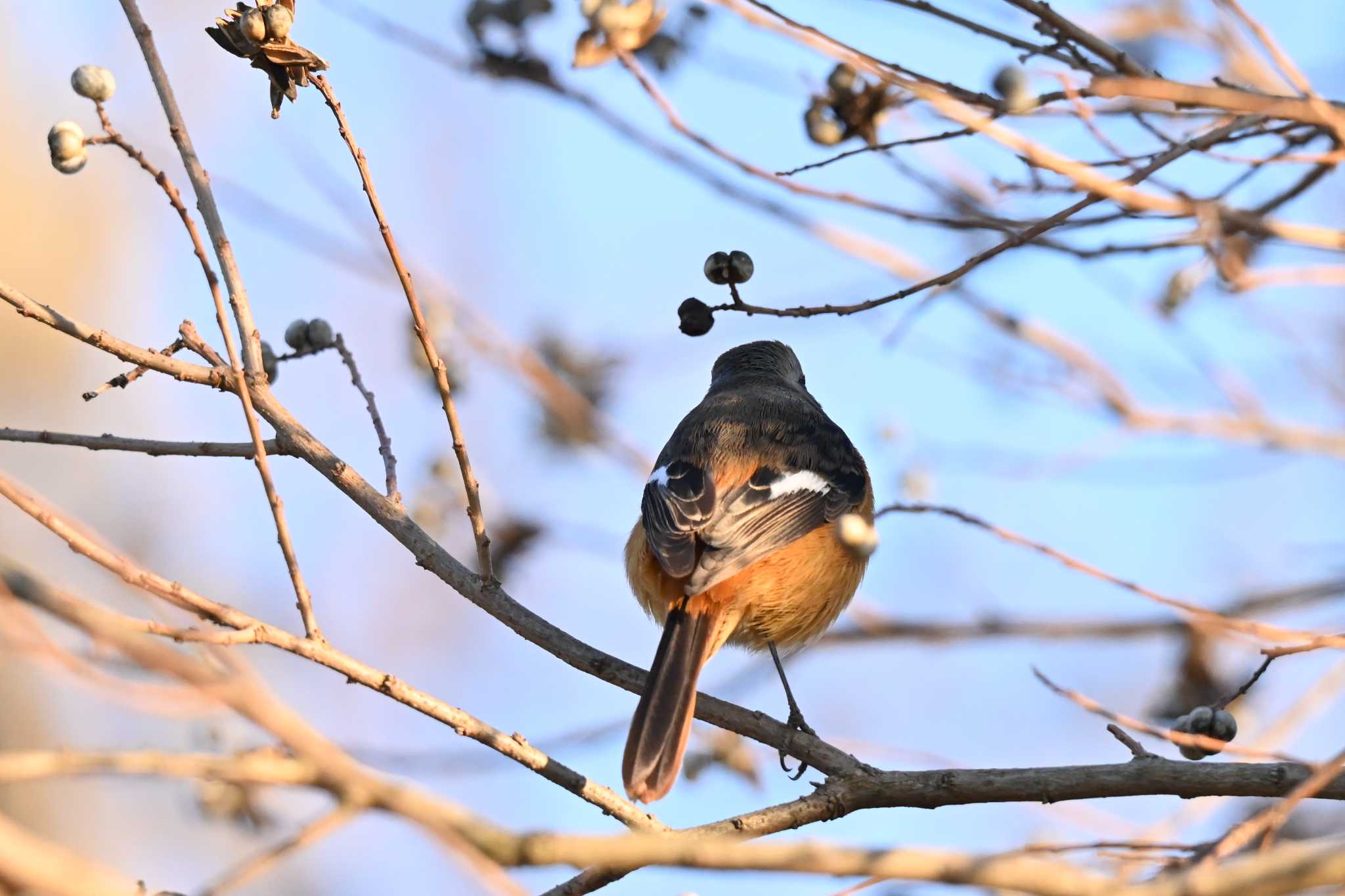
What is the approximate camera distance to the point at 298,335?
411 cm

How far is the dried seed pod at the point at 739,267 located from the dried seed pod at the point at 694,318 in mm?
140

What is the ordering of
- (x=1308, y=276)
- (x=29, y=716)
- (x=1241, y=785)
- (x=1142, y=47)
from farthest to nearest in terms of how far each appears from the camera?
(x=29, y=716) → (x=1142, y=47) → (x=1241, y=785) → (x=1308, y=276)

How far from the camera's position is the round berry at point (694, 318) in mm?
3816

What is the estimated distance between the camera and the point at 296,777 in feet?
5.10

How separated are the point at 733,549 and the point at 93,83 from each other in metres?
2.36

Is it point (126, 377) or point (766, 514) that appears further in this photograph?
point (766, 514)

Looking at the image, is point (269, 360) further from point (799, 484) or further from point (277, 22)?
point (799, 484)

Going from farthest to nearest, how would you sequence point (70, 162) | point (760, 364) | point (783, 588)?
point (760, 364), point (783, 588), point (70, 162)

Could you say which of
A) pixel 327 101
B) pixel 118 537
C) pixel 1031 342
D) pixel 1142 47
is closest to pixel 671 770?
pixel 1031 342

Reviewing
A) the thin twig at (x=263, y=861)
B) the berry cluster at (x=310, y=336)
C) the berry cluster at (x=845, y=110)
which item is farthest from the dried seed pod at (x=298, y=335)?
the thin twig at (x=263, y=861)

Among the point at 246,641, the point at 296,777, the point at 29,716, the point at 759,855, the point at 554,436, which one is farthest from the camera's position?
the point at 29,716

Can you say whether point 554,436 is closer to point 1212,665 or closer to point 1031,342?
point 1031,342

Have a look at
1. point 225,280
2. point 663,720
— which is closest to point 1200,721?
point 663,720

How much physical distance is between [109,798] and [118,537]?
156cm
